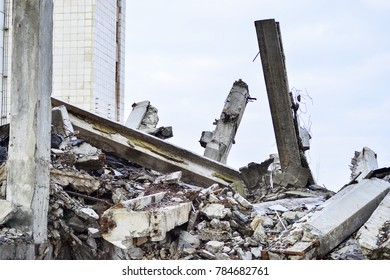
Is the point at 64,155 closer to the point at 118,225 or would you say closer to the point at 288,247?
the point at 118,225

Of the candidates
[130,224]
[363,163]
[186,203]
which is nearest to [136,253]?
[130,224]

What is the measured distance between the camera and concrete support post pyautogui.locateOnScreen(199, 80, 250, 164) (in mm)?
7445

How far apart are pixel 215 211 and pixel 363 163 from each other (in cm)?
236

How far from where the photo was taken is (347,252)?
4961 mm

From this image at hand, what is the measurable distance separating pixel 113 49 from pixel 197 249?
4.58 meters

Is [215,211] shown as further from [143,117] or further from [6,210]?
[143,117]

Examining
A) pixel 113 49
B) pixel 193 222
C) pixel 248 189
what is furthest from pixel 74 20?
pixel 193 222

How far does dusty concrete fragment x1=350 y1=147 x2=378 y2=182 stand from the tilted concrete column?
3298 mm

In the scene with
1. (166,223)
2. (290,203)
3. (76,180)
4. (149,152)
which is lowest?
(166,223)

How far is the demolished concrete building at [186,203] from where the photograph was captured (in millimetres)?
4969

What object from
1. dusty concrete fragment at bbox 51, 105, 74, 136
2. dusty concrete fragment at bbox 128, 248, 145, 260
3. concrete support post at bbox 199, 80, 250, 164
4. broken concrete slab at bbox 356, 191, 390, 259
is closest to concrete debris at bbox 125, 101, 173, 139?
concrete support post at bbox 199, 80, 250, 164

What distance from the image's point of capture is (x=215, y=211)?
5.43 meters

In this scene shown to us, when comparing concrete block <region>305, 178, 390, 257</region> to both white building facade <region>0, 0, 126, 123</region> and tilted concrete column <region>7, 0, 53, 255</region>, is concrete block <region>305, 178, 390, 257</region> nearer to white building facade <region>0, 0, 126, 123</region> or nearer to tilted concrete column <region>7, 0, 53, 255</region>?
tilted concrete column <region>7, 0, 53, 255</region>

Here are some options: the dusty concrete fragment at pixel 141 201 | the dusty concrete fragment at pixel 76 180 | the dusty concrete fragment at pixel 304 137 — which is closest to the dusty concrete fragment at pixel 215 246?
the dusty concrete fragment at pixel 141 201
